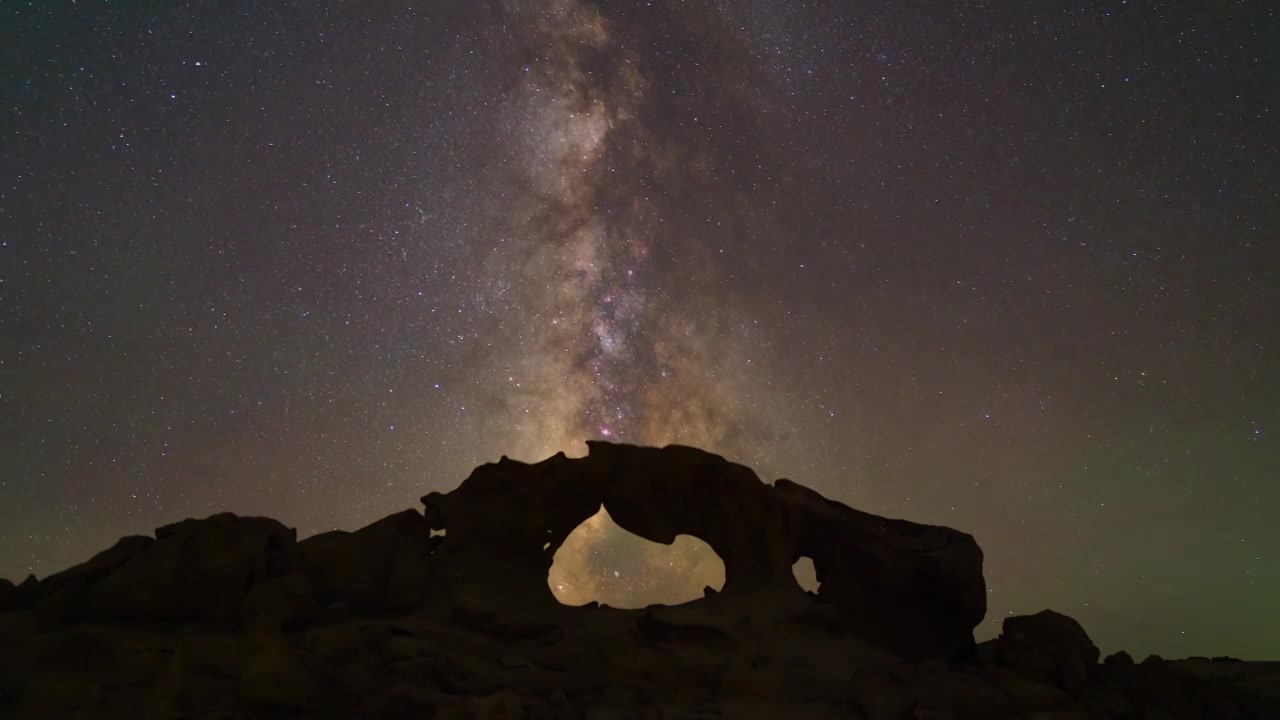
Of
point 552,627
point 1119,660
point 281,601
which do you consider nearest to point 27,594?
point 281,601

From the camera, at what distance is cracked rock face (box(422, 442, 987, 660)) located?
13.0 metres

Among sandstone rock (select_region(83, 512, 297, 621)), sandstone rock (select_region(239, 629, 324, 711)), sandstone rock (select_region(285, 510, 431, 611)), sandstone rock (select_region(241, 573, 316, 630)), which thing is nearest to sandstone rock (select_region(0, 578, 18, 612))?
sandstone rock (select_region(83, 512, 297, 621))

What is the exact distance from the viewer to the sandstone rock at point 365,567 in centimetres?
1102

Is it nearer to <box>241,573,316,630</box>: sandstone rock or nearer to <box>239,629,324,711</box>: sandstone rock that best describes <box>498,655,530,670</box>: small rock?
<box>239,629,324,711</box>: sandstone rock

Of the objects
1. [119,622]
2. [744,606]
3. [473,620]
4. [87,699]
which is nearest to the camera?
[87,699]

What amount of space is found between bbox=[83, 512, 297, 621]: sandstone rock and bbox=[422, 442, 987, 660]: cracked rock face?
136 inches

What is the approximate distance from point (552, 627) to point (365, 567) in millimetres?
2839

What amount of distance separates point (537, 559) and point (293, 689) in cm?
588

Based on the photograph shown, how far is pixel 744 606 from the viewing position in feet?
38.9

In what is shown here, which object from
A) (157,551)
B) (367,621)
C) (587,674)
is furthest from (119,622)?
(587,674)

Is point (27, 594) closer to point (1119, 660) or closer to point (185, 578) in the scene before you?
point (185, 578)

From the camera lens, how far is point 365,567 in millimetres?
11289

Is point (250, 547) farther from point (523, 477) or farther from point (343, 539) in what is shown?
point (523, 477)

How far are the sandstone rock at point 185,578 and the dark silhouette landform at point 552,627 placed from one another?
3 cm
